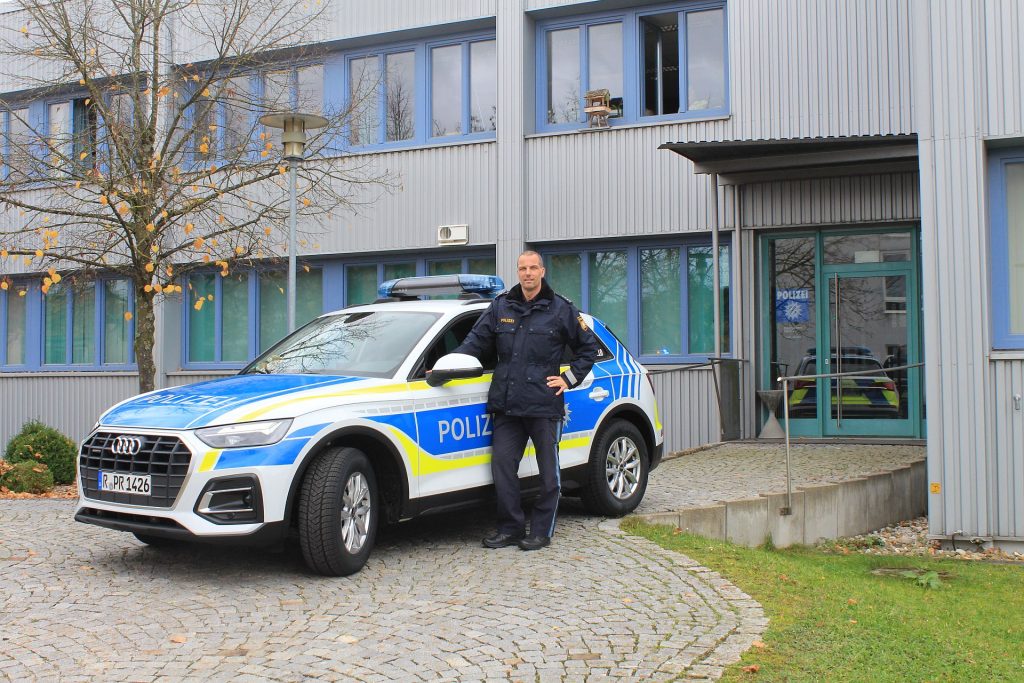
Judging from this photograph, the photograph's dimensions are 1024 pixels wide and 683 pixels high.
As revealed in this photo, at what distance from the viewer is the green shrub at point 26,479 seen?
41.0 ft

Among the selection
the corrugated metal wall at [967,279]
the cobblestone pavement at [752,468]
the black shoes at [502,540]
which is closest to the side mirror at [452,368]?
the black shoes at [502,540]

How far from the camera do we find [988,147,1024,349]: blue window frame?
9.27 metres

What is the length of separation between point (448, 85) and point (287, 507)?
12.2 meters

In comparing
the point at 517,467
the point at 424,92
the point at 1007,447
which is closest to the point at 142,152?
the point at 424,92

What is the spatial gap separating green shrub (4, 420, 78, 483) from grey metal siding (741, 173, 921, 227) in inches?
379

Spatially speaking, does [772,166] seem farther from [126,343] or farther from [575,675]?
[126,343]

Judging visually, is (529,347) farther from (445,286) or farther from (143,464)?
(143,464)

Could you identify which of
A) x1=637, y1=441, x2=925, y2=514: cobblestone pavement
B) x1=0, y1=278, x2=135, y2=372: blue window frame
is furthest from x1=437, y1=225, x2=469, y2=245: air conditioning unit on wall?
x1=0, y1=278, x2=135, y2=372: blue window frame

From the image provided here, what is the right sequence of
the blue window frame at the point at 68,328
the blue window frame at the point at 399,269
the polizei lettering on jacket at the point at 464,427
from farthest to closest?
the blue window frame at the point at 68,328 → the blue window frame at the point at 399,269 → the polizei lettering on jacket at the point at 464,427

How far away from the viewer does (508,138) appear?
640 inches

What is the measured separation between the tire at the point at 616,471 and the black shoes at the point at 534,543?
1036 millimetres

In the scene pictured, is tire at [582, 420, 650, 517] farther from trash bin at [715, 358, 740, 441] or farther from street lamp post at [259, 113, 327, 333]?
trash bin at [715, 358, 740, 441]

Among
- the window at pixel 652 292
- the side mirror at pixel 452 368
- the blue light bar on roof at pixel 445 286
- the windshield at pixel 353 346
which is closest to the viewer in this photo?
the side mirror at pixel 452 368

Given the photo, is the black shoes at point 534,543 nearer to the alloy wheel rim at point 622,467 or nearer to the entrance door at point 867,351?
the alloy wheel rim at point 622,467
